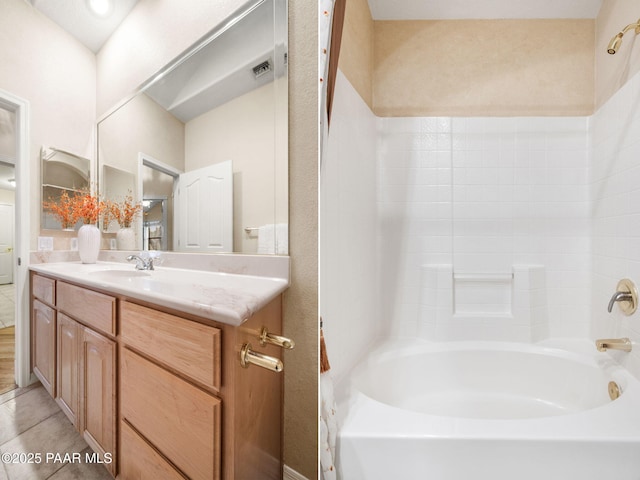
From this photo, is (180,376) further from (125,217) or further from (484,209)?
(484,209)

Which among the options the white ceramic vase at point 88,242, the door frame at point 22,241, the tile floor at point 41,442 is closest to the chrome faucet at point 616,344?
the tile floor at point 41,442

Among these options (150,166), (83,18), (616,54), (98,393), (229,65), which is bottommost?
(98,393)

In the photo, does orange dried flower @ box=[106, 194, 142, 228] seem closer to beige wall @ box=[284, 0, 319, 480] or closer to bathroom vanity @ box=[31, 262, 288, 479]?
bathroom vanity @ box=[31, 262, 288, 479]

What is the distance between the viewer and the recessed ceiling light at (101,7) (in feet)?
4.65

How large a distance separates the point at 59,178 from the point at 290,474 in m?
2.00

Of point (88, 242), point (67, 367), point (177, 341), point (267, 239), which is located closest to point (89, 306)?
point (67, 367)

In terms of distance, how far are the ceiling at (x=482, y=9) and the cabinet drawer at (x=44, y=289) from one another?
7.01 ft

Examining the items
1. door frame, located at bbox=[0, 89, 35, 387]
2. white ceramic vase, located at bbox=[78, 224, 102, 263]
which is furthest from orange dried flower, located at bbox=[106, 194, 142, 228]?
door frame, located at bbox=[0, 89, 35, 387]

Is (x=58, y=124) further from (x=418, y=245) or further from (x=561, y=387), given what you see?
(x=561, y=387)

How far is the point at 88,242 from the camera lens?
153 cm

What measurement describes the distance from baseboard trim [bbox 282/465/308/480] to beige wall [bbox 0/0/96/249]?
5.89 feet

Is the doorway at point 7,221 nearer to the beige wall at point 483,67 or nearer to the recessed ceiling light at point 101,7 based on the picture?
the recessed ceiling light at point 101,7

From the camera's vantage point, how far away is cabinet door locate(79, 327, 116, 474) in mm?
802

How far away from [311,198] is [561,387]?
63.2 inches
